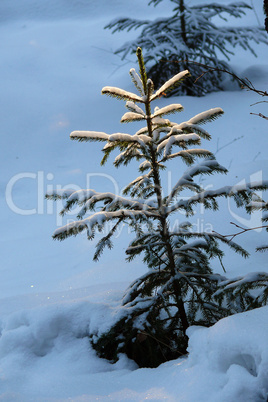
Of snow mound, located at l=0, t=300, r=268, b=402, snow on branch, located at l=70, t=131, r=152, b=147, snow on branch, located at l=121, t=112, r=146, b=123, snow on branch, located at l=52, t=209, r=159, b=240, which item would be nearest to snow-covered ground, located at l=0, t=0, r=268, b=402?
snow mound, located at l=0, t=300, r=268, b=402

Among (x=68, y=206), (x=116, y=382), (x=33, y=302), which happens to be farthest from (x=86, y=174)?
(x=116, y=382)

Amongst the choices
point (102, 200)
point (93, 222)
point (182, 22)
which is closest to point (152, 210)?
point (102, 200)

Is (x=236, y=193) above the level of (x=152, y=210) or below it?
above

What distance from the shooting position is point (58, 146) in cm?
1039

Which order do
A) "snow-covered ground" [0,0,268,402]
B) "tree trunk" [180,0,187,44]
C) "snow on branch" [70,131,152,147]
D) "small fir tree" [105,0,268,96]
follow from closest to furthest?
"snow-covered ground" [0,0,268,402] < "snow on branch" [70,131,152,147] < "small fir tree" [105,0,268,96] < "tree trunk" [180,0,187,44]

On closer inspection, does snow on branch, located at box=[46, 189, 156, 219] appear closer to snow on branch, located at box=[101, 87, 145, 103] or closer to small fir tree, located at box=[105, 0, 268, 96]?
snow on branch, located at box=[101, 87, 145, 103]

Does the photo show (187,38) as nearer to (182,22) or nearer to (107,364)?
(182,22)

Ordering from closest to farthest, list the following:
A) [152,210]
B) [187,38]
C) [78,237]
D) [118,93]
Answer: [118,93], [152,210], [78,237], [187,38]

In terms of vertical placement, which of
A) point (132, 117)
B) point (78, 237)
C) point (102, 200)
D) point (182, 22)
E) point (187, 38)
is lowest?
point (78, 237)

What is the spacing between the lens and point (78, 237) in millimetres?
7203

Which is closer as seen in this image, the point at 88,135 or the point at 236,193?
the point at 236,193

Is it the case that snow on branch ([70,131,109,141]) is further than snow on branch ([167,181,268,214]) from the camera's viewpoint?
Yes

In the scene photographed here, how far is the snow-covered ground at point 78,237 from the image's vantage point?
89.5 inches

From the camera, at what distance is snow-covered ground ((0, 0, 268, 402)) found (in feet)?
7.46
